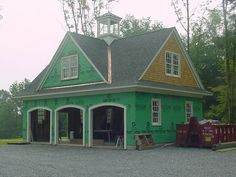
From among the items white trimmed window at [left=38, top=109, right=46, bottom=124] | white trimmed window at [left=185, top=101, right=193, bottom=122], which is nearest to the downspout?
white trimmed window at [left=185, top=101, right=193, bottom=122]

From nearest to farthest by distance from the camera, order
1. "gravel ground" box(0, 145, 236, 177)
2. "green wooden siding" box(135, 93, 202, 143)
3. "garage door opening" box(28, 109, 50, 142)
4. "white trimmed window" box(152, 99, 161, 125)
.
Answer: "gravel ground" box(0, 145, 236, 177)
"green wooden siding" box(135, 93, 202, 143)
"white trimmed window" box(152, 99, 161, 125)
"garage door opening" box(28, 109, 50, 142)

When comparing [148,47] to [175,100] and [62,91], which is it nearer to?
[175,100]

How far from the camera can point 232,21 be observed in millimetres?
29922

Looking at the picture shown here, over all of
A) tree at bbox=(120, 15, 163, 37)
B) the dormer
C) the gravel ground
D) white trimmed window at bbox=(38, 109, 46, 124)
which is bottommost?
the gravel ground

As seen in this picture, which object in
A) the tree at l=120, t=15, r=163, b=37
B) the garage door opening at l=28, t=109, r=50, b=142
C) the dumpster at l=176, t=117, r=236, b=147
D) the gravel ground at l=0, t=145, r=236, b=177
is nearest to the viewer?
the gravel ground at l=0, t=145, r=236, b=177

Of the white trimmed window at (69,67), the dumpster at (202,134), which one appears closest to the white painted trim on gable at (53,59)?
the white trimmed window at (69,67)

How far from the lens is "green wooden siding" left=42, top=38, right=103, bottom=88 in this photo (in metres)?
23.9

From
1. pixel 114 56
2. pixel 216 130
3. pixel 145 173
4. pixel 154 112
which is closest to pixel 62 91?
pixel 114 56

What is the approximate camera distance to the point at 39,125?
2817cm

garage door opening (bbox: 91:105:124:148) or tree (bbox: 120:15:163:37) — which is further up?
tree (bbox: 120:15:163:37)

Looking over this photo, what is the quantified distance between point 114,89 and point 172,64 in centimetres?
494

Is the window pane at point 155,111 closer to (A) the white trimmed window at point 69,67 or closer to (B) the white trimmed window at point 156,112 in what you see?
(B) the white trimmed window at point 156,112

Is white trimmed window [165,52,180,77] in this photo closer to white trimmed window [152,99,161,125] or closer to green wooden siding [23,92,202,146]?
green wooden siding [23,92,202,146]

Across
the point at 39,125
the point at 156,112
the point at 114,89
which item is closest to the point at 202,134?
the point at 156,112
